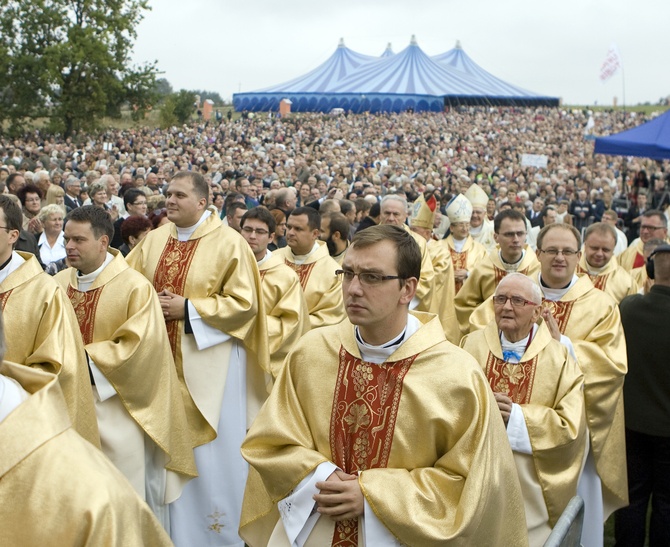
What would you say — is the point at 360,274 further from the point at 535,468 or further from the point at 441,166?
the point at 441,166

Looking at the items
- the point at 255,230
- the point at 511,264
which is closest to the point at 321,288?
the point at 255,230

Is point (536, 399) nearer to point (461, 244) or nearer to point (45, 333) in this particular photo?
point (45, 333)

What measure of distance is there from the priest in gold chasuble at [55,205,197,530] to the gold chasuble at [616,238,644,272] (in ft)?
15.9

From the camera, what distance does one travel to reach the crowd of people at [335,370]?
300 cm

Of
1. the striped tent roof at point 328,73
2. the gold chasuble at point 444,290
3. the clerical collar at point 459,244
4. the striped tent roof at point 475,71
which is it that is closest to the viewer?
the gold chasuble at point 444,290

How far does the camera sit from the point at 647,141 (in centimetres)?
1152

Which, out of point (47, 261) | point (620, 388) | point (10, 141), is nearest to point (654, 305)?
point (620, 388)

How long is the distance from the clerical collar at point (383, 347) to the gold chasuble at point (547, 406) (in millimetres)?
1151

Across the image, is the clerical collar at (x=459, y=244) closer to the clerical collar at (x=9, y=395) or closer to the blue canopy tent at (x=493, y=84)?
the clerical collar at (x=9, y=395)

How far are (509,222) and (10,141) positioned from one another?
30.0 m

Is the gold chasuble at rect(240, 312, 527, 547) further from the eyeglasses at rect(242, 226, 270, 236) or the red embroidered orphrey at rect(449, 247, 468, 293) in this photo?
the red embroidered orphrey at rect(449, 247, 468, 293)

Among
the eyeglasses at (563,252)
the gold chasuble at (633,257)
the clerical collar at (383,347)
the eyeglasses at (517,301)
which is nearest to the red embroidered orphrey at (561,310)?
the eyeglasses at (563,252)

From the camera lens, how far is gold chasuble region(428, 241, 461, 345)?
8547 millimetres

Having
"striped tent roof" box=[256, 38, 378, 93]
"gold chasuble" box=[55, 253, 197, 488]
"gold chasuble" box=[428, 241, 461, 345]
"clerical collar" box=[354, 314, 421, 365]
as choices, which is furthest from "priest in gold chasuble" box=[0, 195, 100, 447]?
"striped tent roof" box=[256, 38, 378, 93]
